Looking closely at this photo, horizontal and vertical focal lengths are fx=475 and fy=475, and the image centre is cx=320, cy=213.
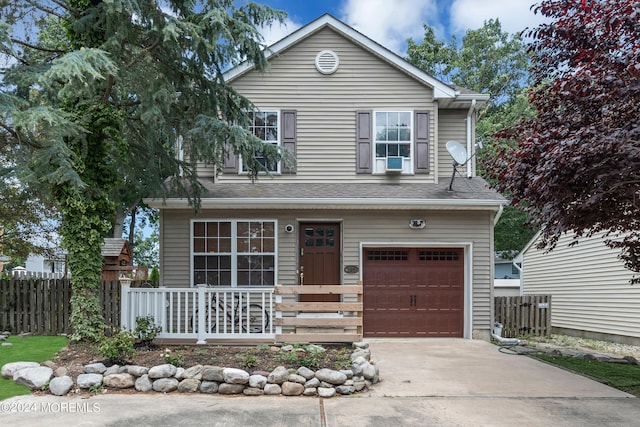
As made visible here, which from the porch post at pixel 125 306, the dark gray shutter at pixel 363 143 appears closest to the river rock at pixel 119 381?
the porch post at pixel 125 306

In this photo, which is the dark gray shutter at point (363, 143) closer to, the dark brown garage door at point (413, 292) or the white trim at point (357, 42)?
the white trim at point (357, 42)

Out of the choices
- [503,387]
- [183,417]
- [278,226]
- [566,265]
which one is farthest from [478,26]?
[183,417]

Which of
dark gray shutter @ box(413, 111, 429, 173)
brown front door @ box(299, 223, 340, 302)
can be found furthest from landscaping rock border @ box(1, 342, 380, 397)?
dark gray shutter @ box(413, 111, 429, 173)

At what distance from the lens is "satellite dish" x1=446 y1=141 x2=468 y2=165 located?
32.3 ft

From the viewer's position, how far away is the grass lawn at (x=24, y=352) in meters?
5.52

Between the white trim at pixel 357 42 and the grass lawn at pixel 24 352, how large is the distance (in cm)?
626

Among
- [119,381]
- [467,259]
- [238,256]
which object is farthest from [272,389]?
[467,259]

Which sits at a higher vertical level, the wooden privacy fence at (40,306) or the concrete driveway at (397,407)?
the wooden privacy fence at (40,306)

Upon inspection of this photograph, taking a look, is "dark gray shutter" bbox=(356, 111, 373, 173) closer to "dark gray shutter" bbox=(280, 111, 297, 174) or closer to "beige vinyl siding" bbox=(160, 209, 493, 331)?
"beige vinyl siding" bbox=(160, 209, 493, 331)

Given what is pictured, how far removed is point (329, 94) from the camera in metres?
10.6

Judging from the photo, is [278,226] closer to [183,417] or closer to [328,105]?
[328,105]

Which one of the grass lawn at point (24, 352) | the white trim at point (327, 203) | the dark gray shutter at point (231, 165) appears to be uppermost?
the dark gray shutter at point (231, 165)

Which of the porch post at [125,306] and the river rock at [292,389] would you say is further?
the porch post at [125,306]

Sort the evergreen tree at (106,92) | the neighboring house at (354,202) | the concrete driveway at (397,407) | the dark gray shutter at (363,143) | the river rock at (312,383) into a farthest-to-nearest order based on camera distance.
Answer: the dark gray shutter at (363,143), the neighboring house at (354,202), the evergreen tree at (106,92), the river rock at (312,383), the concrete driveway at (397,407)
